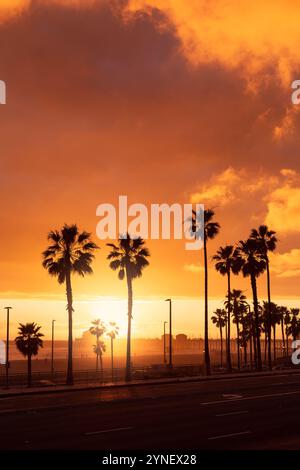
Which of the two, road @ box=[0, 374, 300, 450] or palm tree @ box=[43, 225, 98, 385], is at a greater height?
palm tree @ box=[43, 225, 98, 385]

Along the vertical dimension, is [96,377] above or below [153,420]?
below

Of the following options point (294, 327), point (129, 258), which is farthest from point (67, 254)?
point (294, 327)

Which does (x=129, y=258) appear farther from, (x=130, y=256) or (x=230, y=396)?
(x=230, y=396)

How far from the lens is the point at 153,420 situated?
26.1 m

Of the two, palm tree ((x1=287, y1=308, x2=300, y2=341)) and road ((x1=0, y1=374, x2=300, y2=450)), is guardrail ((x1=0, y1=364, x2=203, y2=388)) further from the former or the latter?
palm tree ((x1=287, y1=308, x2=300, y2=341))

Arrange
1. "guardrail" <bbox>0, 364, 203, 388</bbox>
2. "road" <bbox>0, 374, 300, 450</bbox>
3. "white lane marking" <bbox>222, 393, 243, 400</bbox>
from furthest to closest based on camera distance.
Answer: "guardrail" <bbox>0, 364, 203, 388</bbox> → "white lane marking" <bbox>222, 393, 243, 400</bbox> → "road" <bbox>0, 374, 300, 450</bbox>

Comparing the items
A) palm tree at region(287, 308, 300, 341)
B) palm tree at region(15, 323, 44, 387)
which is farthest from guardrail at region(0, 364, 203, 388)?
palm tree at region(287, 308, 300, 341)

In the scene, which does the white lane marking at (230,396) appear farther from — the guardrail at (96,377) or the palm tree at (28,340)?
the palm tree at (28,340)

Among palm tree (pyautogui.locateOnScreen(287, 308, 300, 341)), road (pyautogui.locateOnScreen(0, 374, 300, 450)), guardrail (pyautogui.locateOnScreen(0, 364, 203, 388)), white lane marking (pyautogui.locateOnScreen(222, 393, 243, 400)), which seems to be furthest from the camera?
palm tree (pyautogui.locateOnScreen(287, 308, 300, 341))

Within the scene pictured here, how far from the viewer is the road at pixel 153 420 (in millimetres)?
20406

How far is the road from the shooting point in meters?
20.4

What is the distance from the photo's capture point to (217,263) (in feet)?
283

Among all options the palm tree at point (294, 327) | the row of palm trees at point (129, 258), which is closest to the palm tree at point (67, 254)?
the row of palm trees at point (129, 258)
